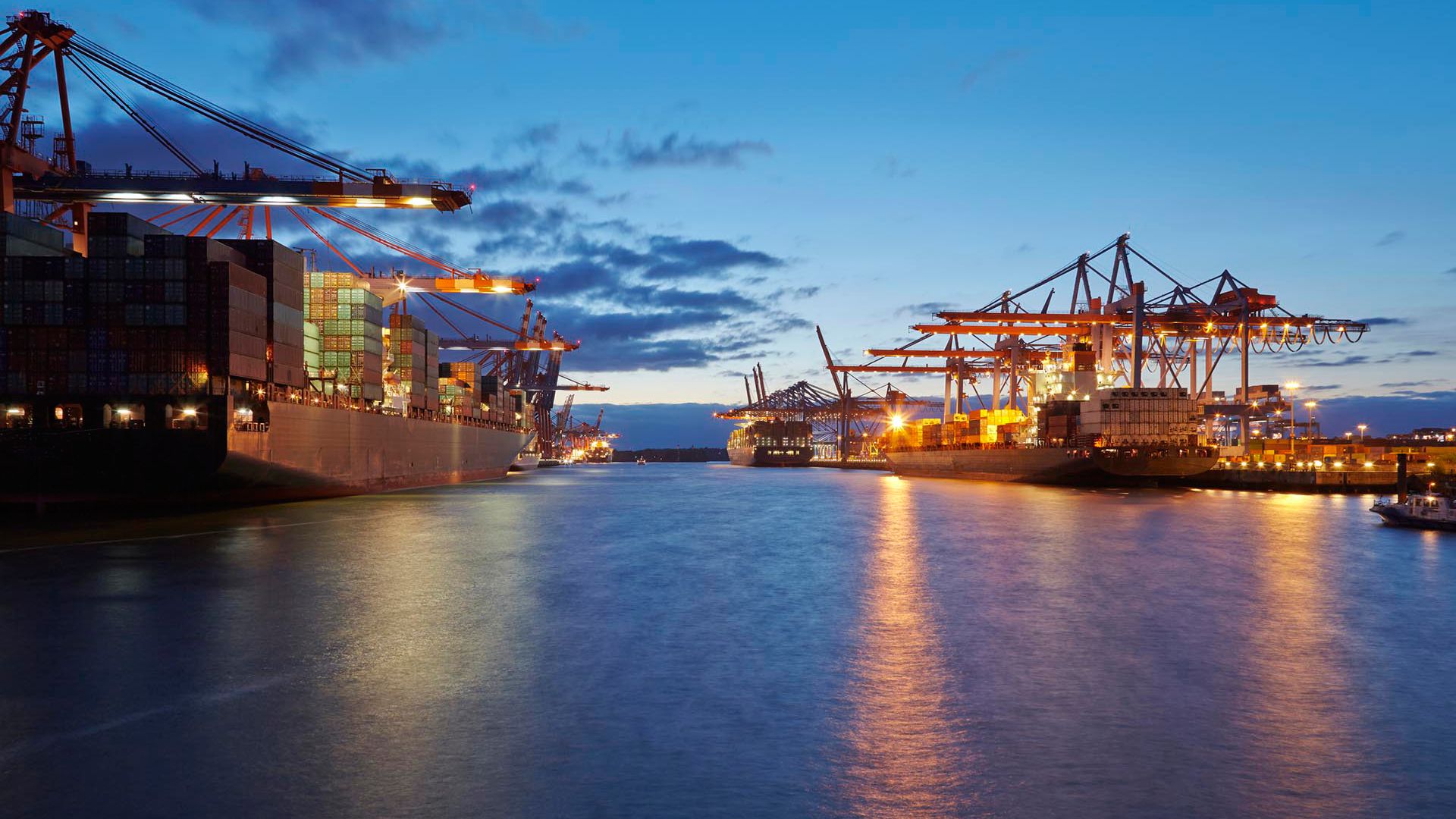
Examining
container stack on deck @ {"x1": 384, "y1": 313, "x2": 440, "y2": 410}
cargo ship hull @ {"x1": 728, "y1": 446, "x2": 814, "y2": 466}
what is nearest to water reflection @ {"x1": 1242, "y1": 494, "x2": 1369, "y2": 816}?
container stack on deck @ {"x1": 384, "y1": 313, "x2": 440, "y2": 410}

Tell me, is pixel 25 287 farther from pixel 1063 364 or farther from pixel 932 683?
pixel 1063 364

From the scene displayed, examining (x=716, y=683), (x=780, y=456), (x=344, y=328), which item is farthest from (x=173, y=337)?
(x=780, y=456)

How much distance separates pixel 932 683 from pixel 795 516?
36461 millimetres

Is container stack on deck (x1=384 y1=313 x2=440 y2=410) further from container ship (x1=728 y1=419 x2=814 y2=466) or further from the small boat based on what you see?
container ship (x1=728 y1=419 x2=814 y2=466)

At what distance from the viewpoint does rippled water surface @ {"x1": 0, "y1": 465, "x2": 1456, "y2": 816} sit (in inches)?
327

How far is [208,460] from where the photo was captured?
39.9m

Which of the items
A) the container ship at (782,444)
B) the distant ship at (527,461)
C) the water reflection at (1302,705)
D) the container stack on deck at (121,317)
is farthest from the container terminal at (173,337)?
the container ship at (782,444)

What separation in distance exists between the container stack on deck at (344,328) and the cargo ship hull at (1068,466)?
184 ft

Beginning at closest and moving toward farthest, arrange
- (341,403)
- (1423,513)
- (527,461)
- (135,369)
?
(135,369) < (1423,513) < (341,403) < (527,461)

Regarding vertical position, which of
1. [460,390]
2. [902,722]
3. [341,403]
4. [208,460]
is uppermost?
[460,390]

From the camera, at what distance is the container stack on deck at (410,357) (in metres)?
69.1

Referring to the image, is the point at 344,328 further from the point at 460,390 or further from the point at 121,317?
the point at 460,390

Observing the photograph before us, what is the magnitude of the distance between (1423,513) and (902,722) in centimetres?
4160

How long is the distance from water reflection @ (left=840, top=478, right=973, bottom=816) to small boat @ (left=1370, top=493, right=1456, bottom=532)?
32.7m
